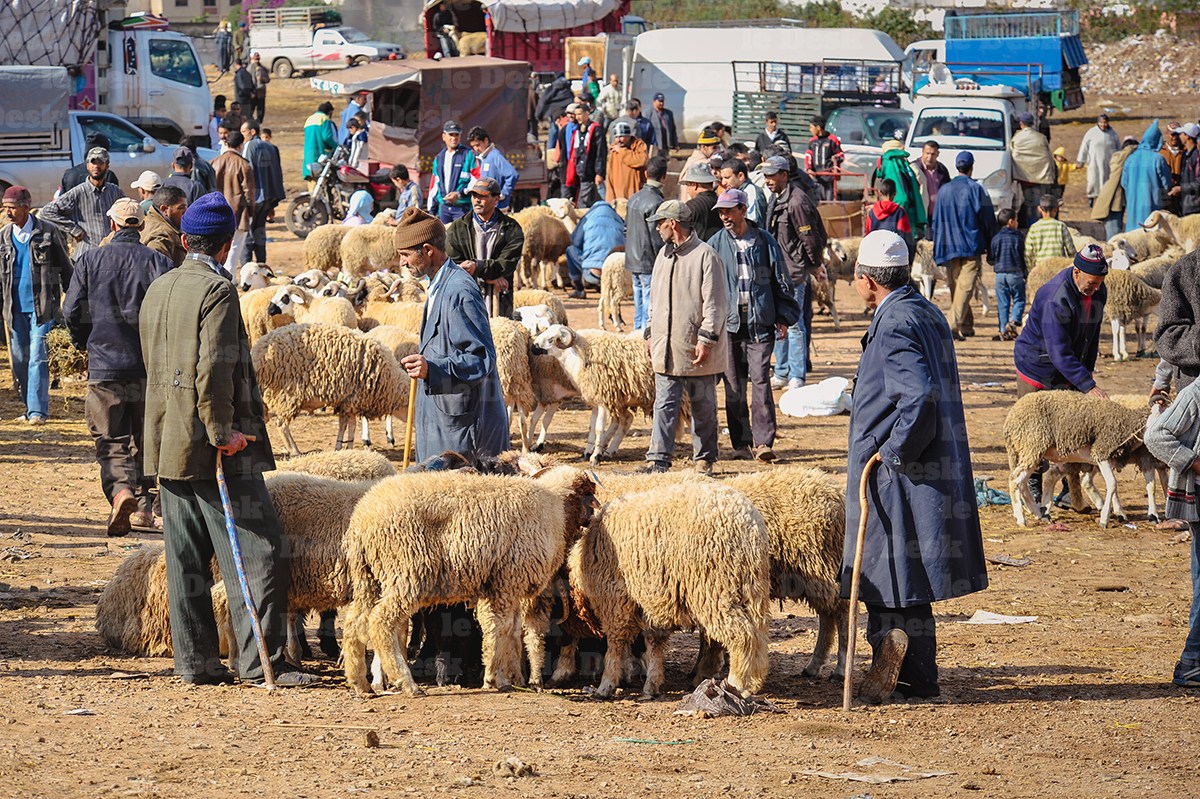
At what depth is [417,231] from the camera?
5789 mm

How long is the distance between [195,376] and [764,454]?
17.7ft

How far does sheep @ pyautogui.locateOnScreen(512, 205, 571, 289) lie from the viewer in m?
16.3

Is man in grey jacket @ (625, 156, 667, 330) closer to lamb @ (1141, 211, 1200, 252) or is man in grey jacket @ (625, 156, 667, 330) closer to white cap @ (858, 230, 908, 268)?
white cap @ (858, 230, 908, 268)

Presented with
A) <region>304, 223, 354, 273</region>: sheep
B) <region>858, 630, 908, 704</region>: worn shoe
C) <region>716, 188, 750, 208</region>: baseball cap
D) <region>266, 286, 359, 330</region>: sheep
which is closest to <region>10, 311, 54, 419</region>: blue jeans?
<region>266, 286, 359, 330</region>: sheep

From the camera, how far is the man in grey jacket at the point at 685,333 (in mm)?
8250

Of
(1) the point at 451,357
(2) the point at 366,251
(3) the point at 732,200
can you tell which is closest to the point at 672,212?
(3) the point at 732,200

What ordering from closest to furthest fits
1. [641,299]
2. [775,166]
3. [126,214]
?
[126,214] < [775,166] < [641,299]

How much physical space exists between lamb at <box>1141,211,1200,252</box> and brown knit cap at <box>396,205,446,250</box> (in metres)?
13.0

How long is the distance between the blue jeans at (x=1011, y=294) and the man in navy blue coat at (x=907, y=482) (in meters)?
9.87

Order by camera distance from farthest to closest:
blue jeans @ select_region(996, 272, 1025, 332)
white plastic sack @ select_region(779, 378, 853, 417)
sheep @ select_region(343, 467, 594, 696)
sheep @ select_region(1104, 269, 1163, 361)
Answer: blue jeans @ select_region(996, 272, 1025, 332) < sheep @ select_region(1104, 269, 1163, 361) < white plastic sack @ select_region(779, 378, 853, 417) < sheep @ select_region(343, 467, 594, 696)

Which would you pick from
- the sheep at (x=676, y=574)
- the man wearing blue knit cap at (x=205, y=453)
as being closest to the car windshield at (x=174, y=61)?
the man wearing blue knit cap at (x=205, y=453)

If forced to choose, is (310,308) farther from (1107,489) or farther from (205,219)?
(1107,489)

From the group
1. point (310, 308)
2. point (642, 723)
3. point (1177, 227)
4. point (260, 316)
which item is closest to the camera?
point (642, 723)

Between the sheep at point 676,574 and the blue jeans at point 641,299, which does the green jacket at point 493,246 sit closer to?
the blue jeans at point 641,299
